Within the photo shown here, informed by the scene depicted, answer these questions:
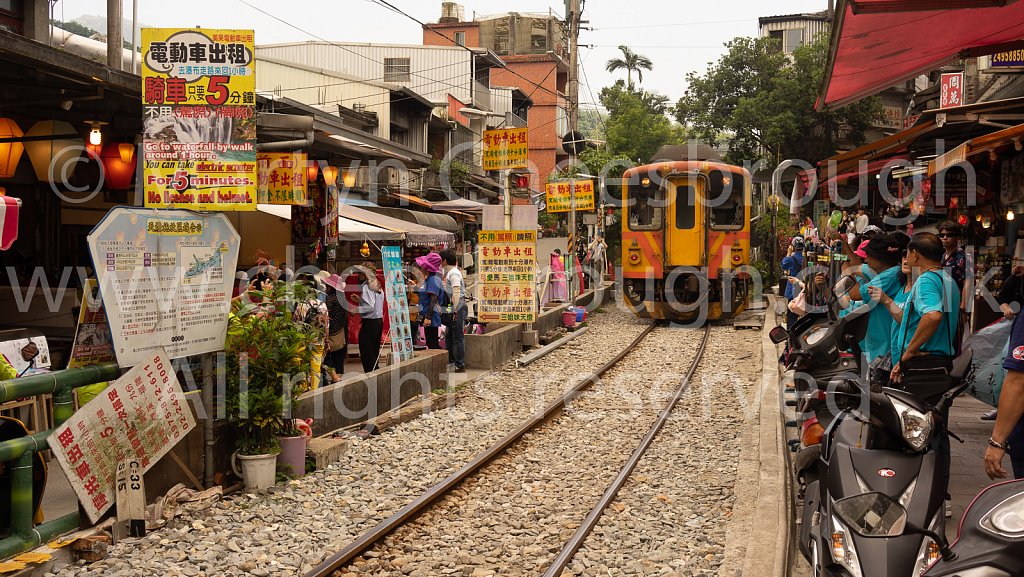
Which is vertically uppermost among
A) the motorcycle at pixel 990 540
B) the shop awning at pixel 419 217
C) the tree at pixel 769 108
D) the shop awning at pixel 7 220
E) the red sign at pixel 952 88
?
the tree at pixel 769 108

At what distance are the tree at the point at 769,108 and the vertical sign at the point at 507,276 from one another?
66.1ft

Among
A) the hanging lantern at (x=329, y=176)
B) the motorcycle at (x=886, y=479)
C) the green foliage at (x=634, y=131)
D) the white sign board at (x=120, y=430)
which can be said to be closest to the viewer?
the motorcycle at (x=886, y=479)

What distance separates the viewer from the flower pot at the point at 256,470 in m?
5.94

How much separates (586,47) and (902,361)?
829 inches

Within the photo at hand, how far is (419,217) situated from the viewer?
19.8 metres

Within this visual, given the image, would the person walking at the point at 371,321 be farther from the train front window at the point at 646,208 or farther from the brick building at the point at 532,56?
the brick building at the point at 532,56

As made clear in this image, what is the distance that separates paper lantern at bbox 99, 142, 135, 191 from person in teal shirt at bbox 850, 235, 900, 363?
27.8ft

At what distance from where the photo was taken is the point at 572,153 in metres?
22.4

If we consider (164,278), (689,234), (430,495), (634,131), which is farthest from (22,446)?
(634,131)

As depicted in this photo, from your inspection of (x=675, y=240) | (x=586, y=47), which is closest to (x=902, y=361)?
(x=675, y=240)

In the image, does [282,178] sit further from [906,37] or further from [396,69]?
[396,69]

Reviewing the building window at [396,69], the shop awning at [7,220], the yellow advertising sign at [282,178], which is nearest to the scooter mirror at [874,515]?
the shop awning at [7,220]

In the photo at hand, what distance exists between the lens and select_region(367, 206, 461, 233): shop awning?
701 inches

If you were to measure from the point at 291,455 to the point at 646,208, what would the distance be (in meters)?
11.6
